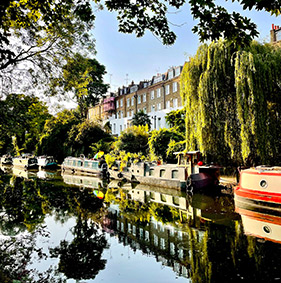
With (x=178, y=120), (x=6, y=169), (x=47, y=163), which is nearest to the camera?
(x=178, y=120)

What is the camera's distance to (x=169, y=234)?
27.8ft

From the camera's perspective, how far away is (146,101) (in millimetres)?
40031

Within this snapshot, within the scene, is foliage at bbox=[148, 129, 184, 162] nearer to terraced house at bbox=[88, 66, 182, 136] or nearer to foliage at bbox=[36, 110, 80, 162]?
terraced house at bbox=[88, 66, 182, 136]

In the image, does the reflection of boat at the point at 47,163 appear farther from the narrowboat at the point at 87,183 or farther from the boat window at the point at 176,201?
the boat window at the point at 176,201

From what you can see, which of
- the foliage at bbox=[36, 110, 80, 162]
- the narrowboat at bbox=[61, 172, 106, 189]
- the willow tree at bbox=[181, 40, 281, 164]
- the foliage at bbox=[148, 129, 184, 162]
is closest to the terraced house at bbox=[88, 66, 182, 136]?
the foliage at bbox=[36, 110, 80, 162]

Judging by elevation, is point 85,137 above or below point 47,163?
above

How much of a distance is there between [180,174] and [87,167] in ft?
46.4

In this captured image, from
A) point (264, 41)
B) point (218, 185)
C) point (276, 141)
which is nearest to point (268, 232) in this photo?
point (276, 141)

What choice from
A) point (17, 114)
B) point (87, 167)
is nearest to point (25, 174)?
point (87, 167)

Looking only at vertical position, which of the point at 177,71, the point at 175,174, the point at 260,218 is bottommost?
the point at 260,218

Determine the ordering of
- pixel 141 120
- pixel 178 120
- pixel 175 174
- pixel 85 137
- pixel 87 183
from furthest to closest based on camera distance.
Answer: pixel 85 137 < pixel 141 120 < pixel 178 120 < pixel 87 183 < pixel 175 174

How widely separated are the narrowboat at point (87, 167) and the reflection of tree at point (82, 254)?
56.0ft

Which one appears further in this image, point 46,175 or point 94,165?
point 46,175

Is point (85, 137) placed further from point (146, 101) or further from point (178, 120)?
point (178, 120)
